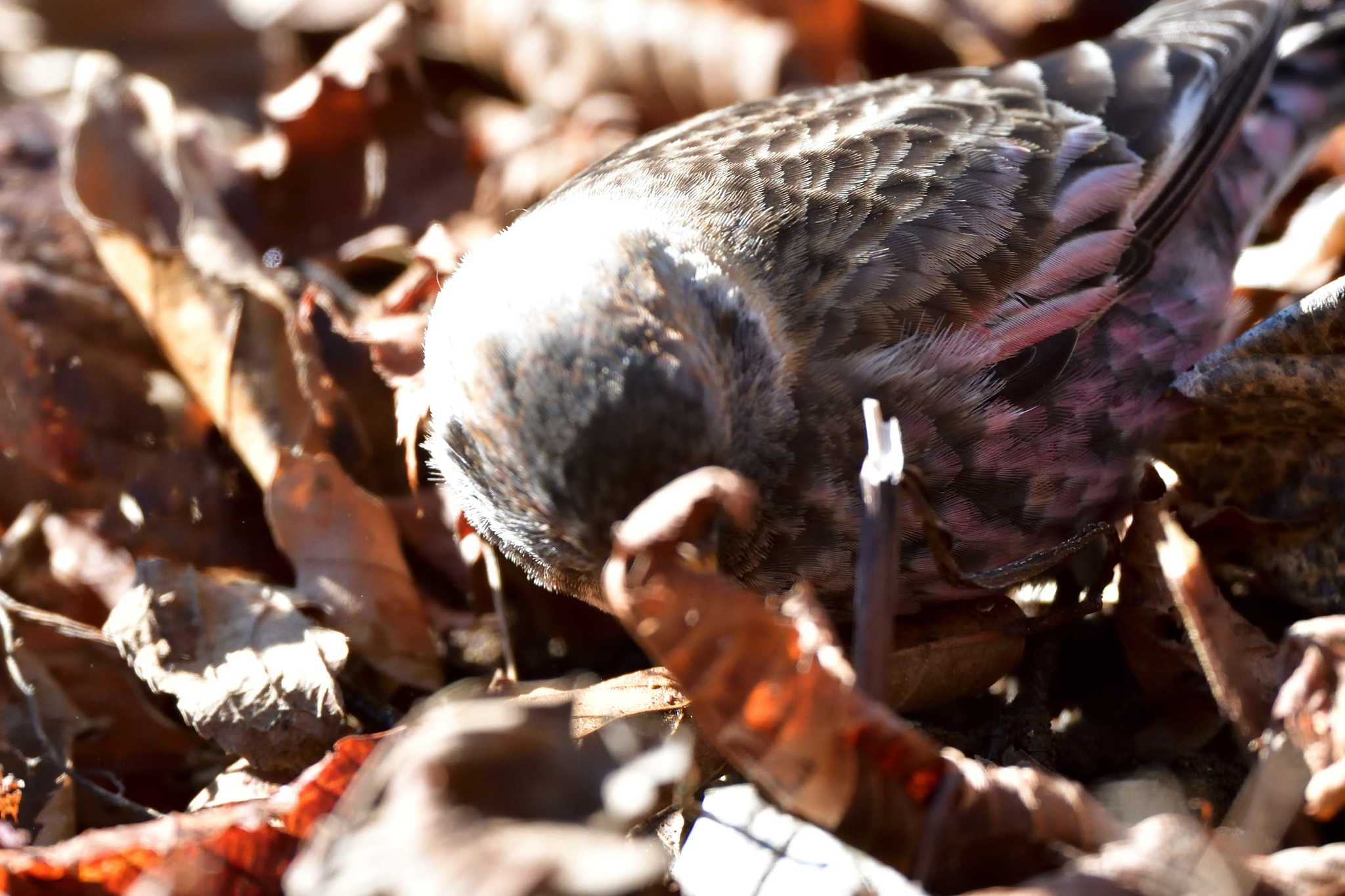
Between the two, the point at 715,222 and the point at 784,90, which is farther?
the point at 784,90

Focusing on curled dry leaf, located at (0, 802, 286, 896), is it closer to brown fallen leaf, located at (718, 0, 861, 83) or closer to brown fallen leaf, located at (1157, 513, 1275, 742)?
brown fallen leaf, located at (1157, 513, 1275, 742)

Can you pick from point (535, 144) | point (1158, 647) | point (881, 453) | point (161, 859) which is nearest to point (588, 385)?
point (881, 453)

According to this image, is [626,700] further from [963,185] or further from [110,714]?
[963,185]

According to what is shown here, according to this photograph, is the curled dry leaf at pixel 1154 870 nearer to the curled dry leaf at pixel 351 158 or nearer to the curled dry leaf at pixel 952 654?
the curled dry leaf at pixel 952 654

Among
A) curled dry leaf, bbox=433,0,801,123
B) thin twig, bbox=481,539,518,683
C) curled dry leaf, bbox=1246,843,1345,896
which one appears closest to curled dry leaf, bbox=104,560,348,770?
thin twig, bbox=481,539,518,683

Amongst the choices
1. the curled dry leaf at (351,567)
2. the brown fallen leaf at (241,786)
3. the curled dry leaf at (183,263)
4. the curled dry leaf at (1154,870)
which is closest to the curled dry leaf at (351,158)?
the curled dry leaf at (183,263)

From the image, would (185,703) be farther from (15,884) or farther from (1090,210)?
(1090,210)

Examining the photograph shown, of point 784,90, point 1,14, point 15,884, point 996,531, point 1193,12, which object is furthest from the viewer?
point 1,14

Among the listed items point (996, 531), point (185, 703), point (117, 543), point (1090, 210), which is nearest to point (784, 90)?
point (1090, 210)
